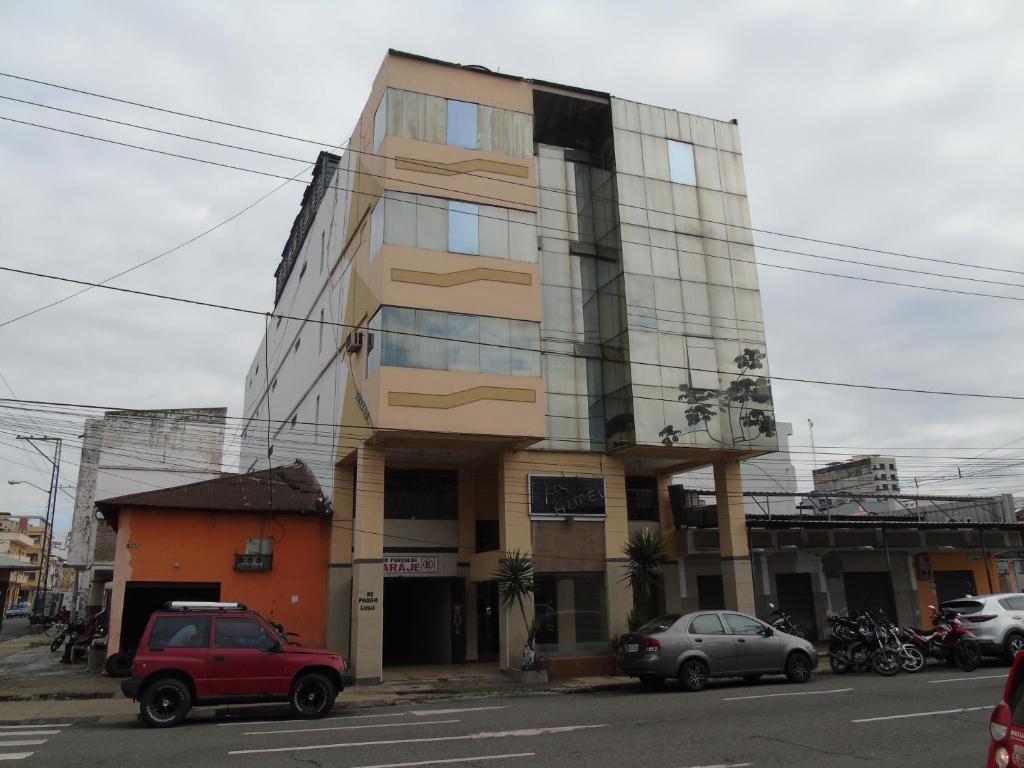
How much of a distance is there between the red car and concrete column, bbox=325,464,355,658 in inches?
770

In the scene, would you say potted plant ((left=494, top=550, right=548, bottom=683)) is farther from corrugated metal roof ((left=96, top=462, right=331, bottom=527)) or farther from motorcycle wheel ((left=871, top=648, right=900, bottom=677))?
motorcycle wheel ((left=871, top=648, right=900, bottom=677))

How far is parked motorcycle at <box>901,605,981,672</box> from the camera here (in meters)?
17.8

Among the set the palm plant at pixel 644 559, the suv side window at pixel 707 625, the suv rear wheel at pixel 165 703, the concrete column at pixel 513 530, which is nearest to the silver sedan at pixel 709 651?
the suv side window at pixel 707 625

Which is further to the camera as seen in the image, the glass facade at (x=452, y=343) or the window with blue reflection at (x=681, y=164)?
the window with blue reflection at (x=681, y=164)

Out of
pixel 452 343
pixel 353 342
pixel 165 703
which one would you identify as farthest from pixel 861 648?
pixel 353 342

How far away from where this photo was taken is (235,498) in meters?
23.2

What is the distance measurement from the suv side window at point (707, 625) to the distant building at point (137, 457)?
106ft

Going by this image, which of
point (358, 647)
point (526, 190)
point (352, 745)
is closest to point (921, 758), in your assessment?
point (352, 745)

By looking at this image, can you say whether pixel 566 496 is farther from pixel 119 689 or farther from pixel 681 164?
pixel 119 689

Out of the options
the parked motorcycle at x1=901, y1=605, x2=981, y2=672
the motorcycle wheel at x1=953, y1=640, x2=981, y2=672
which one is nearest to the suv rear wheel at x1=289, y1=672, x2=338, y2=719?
the parked motorcycle at x1=901, y1=605, x2=981, y2=672

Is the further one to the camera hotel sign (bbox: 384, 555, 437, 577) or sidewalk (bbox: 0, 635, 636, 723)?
hotel sign (bbox: 384, 555, 437, 577)

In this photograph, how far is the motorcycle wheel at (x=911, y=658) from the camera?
57.2 ft

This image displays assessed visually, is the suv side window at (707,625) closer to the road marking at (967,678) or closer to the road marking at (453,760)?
the road marking at (967,678)

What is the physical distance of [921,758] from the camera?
865cm
